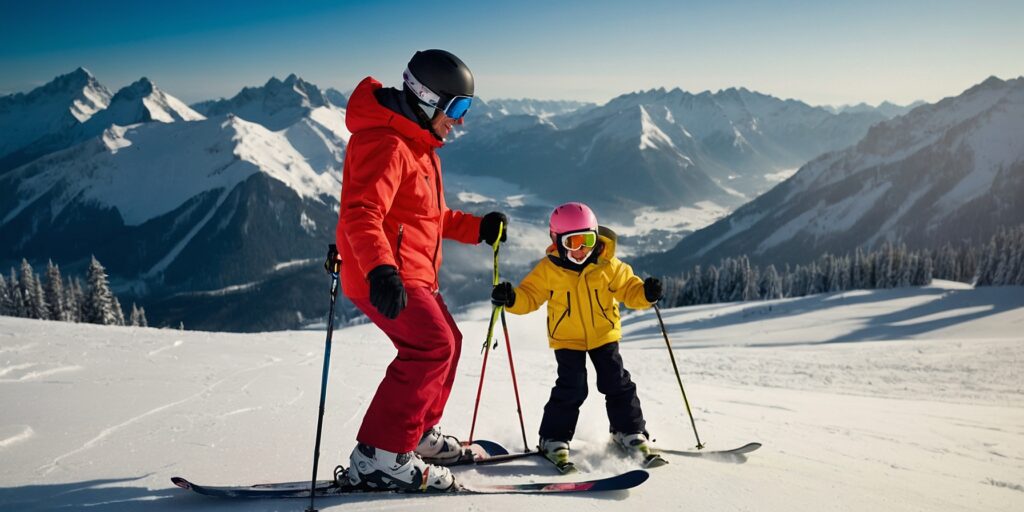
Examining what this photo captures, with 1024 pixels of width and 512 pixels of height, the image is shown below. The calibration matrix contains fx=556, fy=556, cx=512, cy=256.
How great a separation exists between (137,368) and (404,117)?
5.26 m

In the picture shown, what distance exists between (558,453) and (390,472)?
4.70ft

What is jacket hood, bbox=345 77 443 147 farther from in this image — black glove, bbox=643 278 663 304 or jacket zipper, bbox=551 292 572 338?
black glove, bbox=643 278 663 304

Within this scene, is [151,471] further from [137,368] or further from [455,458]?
[137,368]

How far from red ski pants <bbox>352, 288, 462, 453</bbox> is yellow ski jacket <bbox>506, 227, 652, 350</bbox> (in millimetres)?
1133

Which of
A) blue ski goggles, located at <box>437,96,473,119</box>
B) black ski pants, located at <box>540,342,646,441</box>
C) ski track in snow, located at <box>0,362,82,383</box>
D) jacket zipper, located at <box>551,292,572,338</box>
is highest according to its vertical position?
blue ski goggles, located at <box>437,96,473,119</box>

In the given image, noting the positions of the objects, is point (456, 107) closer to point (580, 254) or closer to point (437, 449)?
point (580, 254)

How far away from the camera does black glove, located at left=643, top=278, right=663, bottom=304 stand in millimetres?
4461

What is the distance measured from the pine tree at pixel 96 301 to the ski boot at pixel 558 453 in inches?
1899

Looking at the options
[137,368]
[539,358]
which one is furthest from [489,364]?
[137,368]

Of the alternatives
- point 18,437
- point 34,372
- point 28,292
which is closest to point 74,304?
point 28,292

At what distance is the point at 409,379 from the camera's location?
3418 mm

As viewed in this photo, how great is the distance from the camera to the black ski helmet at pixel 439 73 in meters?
3.67

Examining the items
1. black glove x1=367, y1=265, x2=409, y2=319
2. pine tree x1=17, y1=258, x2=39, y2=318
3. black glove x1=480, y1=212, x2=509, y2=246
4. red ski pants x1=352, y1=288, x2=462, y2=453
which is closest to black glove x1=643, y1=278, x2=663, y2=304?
black glove x1=480, y1=212, x2=509, y2=246

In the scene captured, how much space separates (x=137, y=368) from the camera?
657 centimetres
